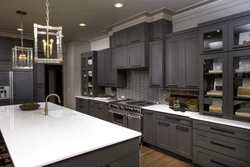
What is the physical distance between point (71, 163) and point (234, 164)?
2127 mm

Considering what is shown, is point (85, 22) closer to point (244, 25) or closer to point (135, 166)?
point (244, 25)

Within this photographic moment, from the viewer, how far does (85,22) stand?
14.0 ft

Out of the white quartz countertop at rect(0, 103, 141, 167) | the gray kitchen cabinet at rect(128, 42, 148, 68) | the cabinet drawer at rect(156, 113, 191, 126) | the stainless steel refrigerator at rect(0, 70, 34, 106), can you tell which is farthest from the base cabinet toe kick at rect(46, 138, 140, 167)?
the stainless steel refrigerator at rect(0, 70, 34, 106)

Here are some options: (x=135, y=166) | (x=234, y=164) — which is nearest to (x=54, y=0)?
(x=135, y=166)

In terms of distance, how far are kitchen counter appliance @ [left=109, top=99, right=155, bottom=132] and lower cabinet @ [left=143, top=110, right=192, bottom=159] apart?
169mm

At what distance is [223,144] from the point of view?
2.28 metres

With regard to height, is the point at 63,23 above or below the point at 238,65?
above

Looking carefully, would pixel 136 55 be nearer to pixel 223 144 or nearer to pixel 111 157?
pixel 223 144

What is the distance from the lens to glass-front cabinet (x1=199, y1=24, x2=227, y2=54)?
2.44 m

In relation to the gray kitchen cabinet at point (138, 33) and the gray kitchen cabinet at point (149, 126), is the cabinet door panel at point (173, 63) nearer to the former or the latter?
the gray kitchen cabinet at point (138, 33)

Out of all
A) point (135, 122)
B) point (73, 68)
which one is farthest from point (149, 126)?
point (73, 68)

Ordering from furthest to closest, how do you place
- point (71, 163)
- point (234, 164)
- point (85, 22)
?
point (85, 22)
point (234, 164)
point (71, 163)

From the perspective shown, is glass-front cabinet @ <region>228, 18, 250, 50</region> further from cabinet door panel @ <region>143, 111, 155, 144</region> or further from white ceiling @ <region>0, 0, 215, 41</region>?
cabinet door panel @ <region>143, 111, 155, 144</region>

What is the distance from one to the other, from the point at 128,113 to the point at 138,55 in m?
1.37
